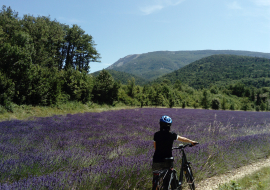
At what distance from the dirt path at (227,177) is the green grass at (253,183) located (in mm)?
278

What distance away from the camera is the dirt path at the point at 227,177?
340 cm

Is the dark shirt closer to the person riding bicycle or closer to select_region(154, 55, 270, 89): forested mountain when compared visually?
the person riding bicycle

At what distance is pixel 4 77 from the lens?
34.8 feet

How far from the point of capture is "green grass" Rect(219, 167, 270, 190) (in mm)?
3006

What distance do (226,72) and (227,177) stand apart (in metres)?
96.5

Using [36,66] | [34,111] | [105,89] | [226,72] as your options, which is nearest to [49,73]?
[36,66]

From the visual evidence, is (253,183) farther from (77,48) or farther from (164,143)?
(77,48)

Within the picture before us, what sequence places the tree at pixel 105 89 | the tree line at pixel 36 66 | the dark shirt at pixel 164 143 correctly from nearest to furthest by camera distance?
the dark shirt at pixel 164 143, the tree line at pixel 36 66, the tree at pixel 105 89

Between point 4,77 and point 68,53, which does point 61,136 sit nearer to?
point 4,77

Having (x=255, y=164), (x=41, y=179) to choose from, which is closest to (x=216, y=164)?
(x=255, y=164)

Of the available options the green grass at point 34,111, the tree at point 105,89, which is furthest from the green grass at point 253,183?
the tree at point 105,89

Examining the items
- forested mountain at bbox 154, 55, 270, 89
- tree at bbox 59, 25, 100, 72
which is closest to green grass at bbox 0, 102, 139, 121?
tree at bbox 59, 25, 100, 72

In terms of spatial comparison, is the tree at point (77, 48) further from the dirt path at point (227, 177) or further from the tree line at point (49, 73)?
the dirt path at point (227, 177)

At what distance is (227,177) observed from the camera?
3861 mm
